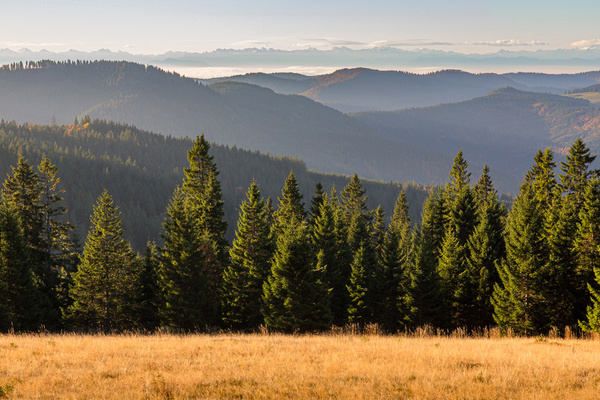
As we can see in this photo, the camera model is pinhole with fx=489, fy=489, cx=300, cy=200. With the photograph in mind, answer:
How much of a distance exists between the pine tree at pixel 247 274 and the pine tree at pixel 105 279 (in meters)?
8.03

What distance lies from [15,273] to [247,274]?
1705 centimetres

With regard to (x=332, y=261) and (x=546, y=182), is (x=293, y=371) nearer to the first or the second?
(x=332, y=261)

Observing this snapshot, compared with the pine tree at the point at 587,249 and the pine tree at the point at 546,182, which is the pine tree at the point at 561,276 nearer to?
the pine tree at the point at 587,249

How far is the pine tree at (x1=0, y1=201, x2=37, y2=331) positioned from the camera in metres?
35.4

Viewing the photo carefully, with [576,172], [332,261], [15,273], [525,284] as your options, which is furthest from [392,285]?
[15,273]

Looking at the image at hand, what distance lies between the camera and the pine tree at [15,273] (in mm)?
35438

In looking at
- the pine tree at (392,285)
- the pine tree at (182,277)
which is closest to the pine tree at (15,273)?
the pine tree at (182,277)

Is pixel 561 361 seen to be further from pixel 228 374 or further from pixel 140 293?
pixel 140 293

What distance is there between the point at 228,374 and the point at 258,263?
25141mm

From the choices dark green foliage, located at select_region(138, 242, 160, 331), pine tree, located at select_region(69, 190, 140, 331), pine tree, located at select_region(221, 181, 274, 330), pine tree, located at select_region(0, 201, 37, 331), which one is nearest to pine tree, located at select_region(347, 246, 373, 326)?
pine tree, located at select_region(221, 181, 274, 330)

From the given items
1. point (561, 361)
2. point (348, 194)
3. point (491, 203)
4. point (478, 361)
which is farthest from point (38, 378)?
point (348, 194)

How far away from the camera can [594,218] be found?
33812 millimetres

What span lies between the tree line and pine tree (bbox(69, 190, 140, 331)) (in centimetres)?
10

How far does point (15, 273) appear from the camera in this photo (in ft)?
118
